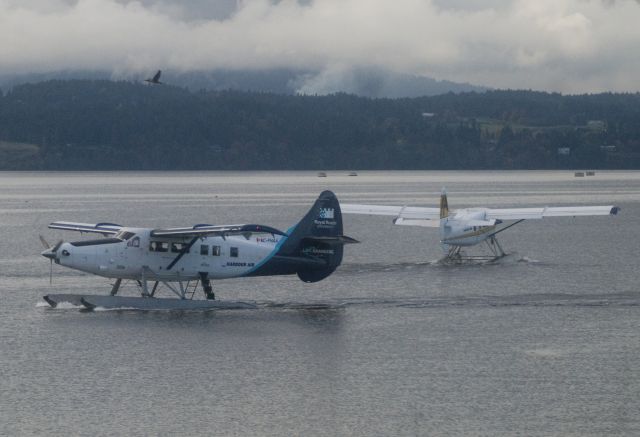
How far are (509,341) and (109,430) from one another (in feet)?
40.0

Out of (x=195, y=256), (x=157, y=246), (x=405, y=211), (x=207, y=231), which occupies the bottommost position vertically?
(x=195, y=256)

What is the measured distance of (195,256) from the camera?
33312 millimetres

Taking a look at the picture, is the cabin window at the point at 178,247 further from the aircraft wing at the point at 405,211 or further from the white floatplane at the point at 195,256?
the aircraft wing at the point at 405,211

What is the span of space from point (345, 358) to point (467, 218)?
23.4m

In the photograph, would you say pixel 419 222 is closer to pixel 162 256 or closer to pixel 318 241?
pixel 318 241

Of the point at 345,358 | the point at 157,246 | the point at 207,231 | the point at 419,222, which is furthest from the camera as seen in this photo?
the point at 419,222

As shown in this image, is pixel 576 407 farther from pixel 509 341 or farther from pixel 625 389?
pixel 509 341

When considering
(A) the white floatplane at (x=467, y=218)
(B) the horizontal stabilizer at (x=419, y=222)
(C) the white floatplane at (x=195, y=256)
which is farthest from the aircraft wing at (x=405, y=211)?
(C) the white floatplane at (x=195, y=256)

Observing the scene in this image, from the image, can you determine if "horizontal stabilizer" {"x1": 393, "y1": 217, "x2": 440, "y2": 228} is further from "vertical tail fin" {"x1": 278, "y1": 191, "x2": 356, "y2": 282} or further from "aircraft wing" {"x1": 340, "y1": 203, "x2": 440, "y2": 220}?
"vertical tail fin" {"x1": 278, "y1": 191, "x2": 356, "y2": 282}

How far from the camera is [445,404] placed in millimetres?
21062

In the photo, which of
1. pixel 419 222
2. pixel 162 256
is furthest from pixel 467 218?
pixel 162 256

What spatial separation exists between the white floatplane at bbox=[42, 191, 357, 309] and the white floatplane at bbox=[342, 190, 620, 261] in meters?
14.3

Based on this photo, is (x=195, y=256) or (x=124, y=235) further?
(x=195, y=256)

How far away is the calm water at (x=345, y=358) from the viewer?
20.1 metres
